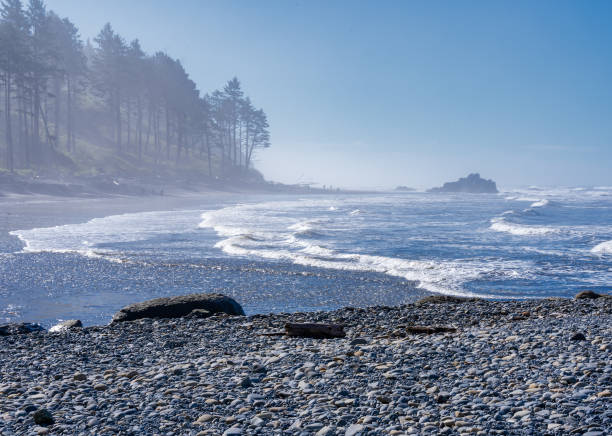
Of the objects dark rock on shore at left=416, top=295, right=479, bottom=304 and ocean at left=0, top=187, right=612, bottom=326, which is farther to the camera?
ocean at left=0, top=187, right=612, bottom=326

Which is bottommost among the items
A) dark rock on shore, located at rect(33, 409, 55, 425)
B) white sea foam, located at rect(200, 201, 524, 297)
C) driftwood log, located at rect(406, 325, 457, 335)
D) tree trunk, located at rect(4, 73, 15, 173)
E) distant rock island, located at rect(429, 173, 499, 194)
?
white sea foam, located at rect(200, 201, 524, 297)

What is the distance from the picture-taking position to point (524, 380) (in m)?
5.62

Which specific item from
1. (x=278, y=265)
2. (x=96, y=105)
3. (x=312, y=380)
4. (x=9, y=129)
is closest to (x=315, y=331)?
(x=312, y=380)

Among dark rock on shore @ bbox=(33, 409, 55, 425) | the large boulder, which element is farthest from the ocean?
dark rock on shore @ bbox=(33, 409, 55, 425)

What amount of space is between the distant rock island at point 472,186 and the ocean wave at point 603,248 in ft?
388

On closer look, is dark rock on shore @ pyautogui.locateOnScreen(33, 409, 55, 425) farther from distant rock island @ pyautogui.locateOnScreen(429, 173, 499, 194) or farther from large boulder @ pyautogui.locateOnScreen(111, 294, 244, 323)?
distant rock island @ pyautogui.locateOnScreen(429, 173, 499, 194)

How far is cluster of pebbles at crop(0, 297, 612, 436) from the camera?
4.74m

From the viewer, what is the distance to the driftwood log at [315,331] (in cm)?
848

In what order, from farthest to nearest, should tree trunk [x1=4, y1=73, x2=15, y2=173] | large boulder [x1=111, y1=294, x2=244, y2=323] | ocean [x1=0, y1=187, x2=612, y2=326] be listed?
tree trunk [x1=4, y1=73, x2=15, y2=173], ocean [x1=0, y1=187, x2=612, y2=326], large boulder [x1=111, y1=294, x2=244, y2=323]

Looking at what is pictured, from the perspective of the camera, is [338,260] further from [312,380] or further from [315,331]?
[312,380]

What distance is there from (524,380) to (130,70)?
272 ft

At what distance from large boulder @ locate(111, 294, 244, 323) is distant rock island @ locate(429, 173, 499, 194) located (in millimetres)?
137075

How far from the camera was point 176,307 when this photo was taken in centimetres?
1084

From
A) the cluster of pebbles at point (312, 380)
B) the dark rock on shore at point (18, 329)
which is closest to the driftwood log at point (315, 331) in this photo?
the cluster of pebbles at point (312, 380)
